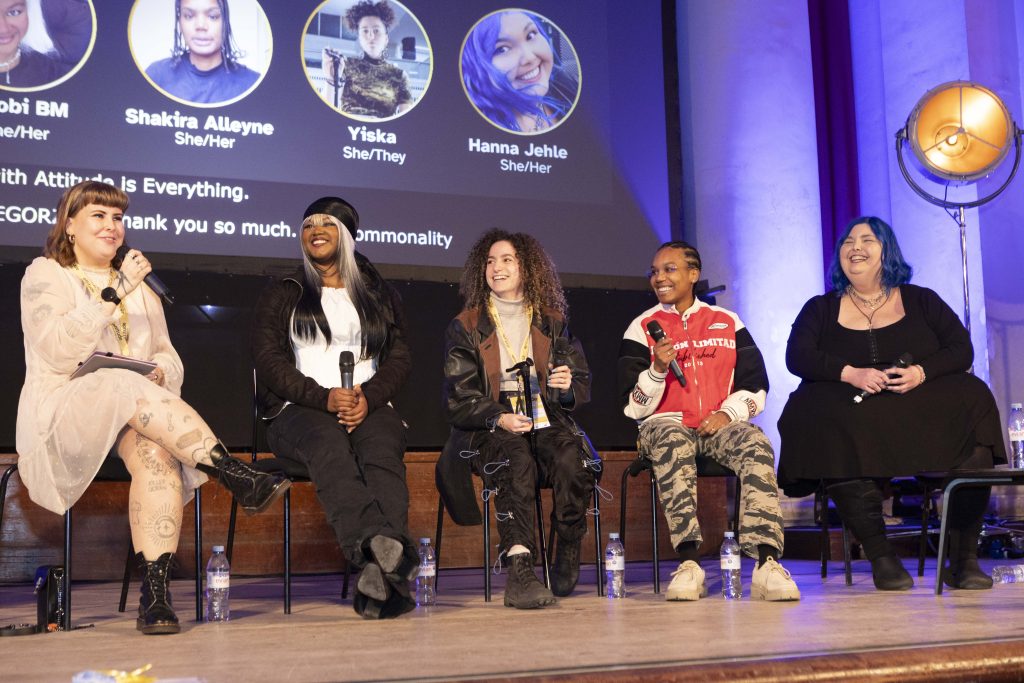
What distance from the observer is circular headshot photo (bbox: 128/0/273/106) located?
4.81 m

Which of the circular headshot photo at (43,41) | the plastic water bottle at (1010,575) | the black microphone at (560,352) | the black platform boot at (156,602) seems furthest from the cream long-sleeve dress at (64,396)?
the plastic water bottle at (1010,575)

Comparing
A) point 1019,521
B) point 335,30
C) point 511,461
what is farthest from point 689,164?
point 511,461

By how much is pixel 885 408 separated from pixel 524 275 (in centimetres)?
128

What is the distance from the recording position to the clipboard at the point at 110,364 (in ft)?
9.00

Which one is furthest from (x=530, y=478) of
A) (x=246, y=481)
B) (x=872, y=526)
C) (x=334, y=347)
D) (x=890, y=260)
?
(x=890, y=260)

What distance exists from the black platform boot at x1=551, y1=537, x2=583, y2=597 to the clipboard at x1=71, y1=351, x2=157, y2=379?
1346 mm

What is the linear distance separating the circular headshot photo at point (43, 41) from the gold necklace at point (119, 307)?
205cm

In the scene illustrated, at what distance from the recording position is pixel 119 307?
303 centimetres

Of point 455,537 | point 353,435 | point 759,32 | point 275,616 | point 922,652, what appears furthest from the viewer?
point 759,32

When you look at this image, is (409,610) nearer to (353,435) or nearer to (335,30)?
(353,435)

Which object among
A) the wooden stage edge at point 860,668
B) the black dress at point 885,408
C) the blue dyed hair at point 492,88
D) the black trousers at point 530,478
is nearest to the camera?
the wooden stage edge at point 860,668

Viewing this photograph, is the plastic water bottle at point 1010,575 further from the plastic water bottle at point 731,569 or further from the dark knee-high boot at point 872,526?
the plastic water bottle at point 731,569

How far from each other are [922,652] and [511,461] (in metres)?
1.47

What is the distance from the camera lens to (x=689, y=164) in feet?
19.5
